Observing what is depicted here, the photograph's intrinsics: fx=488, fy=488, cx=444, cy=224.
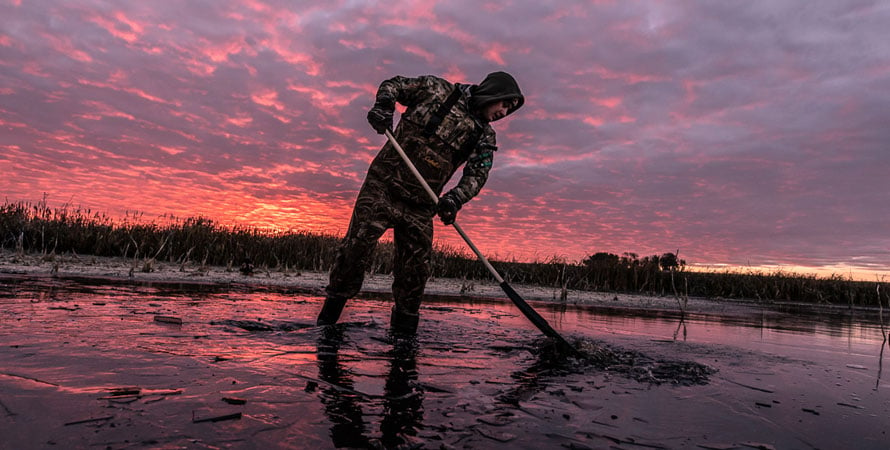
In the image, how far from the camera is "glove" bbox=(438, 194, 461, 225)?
4496 mm

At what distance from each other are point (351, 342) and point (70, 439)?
8.17 feet

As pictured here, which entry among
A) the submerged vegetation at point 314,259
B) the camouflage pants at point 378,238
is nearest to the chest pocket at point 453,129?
the camouflage pants at point 378,238

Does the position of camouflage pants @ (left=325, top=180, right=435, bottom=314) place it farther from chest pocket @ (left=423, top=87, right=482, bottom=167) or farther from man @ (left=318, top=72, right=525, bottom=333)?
chest pocket @ (left=423, top=87, right=482, bottom=167)

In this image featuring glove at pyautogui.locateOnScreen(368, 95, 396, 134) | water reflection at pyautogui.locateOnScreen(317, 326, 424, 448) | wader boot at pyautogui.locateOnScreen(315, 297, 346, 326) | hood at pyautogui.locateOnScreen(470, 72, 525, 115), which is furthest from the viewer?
wader boot at pyautogui.locateOnScreen(315, 297, 346, 326)

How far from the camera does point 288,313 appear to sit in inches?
222

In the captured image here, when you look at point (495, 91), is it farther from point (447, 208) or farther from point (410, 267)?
point (410, 267)

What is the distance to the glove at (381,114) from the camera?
14.6ft

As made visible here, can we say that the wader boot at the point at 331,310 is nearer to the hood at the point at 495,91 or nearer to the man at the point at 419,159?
the man at the point at 419,159

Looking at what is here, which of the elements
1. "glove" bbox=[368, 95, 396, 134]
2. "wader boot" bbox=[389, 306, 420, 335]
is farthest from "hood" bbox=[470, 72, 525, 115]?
Answer: "wader boot" bbox=[389, 306, 420, 335]

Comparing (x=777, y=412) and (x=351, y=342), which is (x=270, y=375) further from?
(x=777, y=412)

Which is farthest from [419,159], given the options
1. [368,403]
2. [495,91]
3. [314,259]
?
[314,259]

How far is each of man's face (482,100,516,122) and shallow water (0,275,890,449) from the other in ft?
7.22

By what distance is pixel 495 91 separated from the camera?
15.0 feet

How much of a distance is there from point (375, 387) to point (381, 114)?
2.59m
